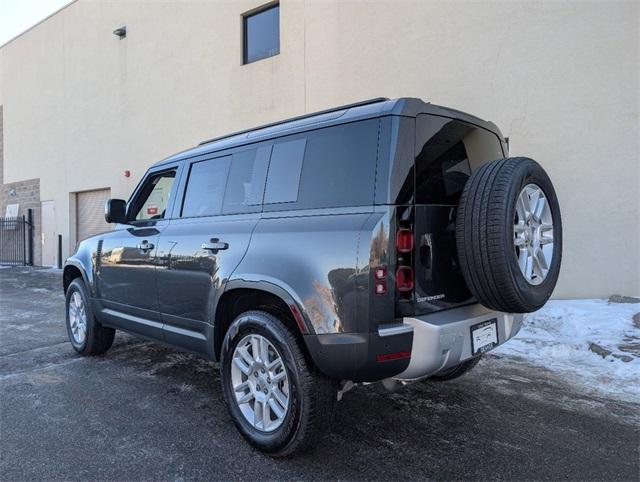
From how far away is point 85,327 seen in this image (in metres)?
4.92

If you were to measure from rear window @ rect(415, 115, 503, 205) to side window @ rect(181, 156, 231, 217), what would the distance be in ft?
5.03

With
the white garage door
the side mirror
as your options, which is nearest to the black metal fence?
the white garage door

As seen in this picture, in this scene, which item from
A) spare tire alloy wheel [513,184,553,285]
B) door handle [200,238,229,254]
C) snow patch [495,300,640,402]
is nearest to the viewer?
spare tire alloy wheel [513,184,553,285]

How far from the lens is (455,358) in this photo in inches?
105

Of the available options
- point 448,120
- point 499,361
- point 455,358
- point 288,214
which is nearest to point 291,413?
point 455,358

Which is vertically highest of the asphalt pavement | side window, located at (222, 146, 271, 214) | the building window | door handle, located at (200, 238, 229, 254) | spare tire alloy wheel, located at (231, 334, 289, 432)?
the building window

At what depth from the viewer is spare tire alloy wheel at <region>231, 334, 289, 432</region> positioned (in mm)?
2801

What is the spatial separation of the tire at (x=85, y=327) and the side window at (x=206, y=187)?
6.10ft

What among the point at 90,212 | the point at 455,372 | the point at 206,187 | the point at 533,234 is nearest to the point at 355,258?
the point at 533,234

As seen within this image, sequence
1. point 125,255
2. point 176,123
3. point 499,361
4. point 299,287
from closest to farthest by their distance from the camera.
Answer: point 299,287 < point 125,255 < point 499,361 < point 176,123

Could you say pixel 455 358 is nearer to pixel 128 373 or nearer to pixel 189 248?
pixel 189 248

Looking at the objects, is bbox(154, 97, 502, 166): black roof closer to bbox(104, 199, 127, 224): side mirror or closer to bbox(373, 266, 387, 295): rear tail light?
bbox(373, 266, 387, 295): rear tail light

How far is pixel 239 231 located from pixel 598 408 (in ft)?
9.87

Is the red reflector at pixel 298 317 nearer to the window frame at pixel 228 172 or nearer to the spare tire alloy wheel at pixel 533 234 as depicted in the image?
the window frame at pixel 228 172
